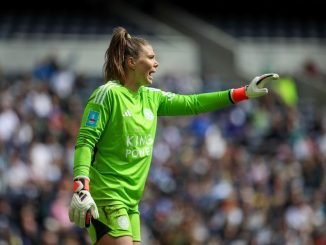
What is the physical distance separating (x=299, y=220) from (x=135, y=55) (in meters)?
9.07

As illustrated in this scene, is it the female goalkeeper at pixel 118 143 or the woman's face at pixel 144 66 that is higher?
the woman's face at pixel 144 66

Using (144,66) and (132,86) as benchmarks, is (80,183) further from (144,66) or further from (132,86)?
(144,66)

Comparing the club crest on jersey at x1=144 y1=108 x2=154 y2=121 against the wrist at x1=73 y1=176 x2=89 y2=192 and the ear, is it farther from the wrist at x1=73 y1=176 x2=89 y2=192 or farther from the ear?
the wrist at x1=73 y1=176 x2=89 y2=192

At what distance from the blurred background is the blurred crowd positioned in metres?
0.02

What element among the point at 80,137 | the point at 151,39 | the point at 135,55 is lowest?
the point at 80,137

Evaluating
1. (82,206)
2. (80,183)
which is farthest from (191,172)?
(82,206)

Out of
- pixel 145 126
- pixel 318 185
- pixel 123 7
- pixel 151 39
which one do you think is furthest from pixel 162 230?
pixel 123 7

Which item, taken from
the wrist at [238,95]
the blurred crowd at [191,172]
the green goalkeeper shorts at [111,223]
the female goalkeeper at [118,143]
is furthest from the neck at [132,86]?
the blurred crowd at [191,172]

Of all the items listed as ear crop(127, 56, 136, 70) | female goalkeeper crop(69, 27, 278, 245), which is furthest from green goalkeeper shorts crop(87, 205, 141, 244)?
ear crop(127, 56, 136, 70)

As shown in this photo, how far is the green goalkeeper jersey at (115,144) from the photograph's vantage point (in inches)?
275

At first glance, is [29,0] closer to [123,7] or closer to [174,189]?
[123,7]

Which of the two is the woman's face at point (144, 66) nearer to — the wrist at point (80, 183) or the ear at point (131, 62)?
the ear at point (131, 62)

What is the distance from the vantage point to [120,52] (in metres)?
7.26

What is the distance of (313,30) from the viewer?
2662 cm
